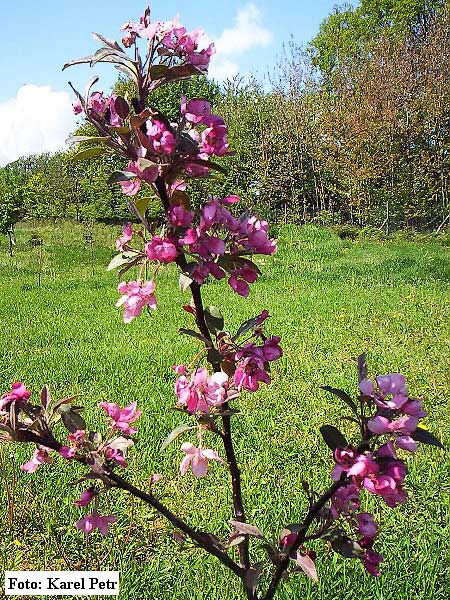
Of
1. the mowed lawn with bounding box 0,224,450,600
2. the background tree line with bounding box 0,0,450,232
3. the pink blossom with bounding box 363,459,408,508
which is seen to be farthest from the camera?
the background tree line with bounding box 0,0,450,232

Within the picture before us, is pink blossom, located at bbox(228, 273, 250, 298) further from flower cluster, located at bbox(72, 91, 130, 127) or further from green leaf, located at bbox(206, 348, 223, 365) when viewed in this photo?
flower cluster, located at bbox(72, 91, 130, 127)

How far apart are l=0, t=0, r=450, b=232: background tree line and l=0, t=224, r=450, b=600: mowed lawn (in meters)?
5.75

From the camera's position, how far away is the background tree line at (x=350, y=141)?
12031 mm

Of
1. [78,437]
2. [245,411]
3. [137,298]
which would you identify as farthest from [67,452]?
[245,411]

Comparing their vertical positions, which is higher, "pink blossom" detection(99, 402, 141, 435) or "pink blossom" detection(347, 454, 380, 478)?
"pink blossom" detection(347, 454, 380, 478)

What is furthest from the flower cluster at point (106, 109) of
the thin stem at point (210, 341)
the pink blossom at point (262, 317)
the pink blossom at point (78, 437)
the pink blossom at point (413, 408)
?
the pink blossom at point (413, 408)

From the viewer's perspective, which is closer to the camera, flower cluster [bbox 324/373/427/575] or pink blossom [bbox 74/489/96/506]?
flower cluster [bbox 324/373/427/575]

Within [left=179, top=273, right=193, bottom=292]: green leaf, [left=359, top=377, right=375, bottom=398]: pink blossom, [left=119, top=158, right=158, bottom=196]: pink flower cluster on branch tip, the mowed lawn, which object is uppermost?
[left=119, top=158, right=158, bottom=196]: pink flower cluster on branch tip

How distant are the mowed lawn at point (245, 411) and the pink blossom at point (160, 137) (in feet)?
2.19

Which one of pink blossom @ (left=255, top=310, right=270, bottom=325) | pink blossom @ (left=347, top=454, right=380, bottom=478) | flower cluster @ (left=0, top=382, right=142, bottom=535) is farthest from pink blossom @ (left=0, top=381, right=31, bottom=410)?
pink blossom @ (left=347, top=454, right=380, bottom=478)

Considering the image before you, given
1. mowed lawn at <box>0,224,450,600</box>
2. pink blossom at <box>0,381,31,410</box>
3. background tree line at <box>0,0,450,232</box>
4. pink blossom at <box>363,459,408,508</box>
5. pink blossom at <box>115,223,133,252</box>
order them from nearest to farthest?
1. pink blossom at <box>363,459,408,508</box>
2. pink blossom at <box>0,381,31,410</box>
3. pink blossom at <box>115,223,133,252</box>
4. mowed lawn at <box>0,224,450,600</box>
5. background tree line at <box>0,0,450,232</box>

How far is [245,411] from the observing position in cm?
297

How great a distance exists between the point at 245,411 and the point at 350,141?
9.99 m

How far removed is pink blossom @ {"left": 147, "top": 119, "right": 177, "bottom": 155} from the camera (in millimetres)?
829
